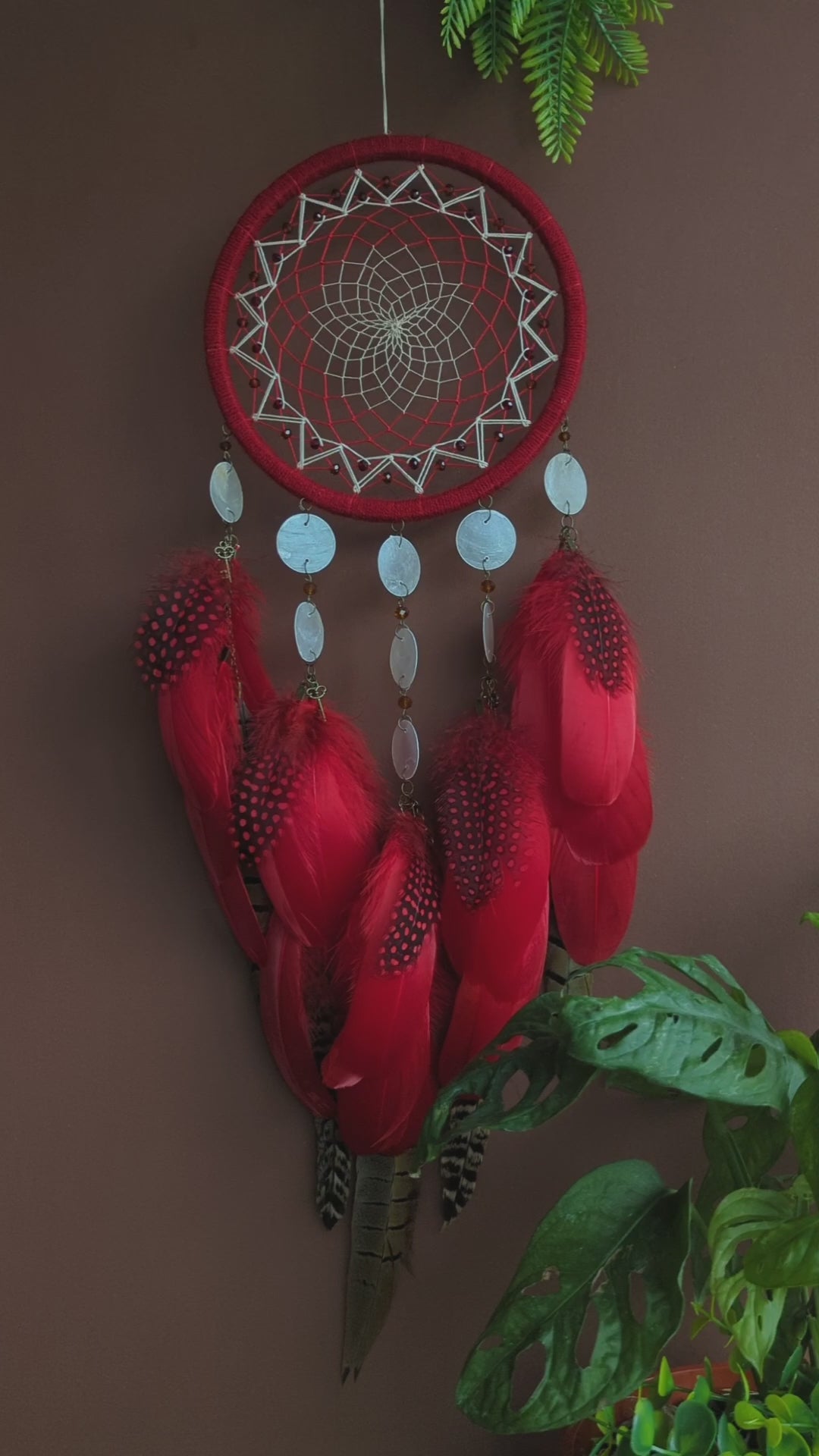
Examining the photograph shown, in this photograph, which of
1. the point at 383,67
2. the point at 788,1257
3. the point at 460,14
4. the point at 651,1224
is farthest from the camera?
the point at 383,67

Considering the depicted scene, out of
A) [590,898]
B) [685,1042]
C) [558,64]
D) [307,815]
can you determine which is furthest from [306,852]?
[558,64]

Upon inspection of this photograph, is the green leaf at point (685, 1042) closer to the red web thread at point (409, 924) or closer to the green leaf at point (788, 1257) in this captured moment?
the green leaf at point (788, 1257)

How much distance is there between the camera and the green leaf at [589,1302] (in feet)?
2.70

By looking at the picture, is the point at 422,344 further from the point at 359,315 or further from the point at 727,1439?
the point at 727,1439

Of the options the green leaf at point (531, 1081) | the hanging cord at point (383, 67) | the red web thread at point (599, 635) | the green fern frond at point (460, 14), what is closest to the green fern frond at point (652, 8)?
the green fern frond at point (460, 14)

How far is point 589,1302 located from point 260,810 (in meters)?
0.48

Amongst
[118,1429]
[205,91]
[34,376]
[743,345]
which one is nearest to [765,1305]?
[118,1429]

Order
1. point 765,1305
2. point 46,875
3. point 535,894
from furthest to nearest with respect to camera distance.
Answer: point 46,875, point 535,894, point 765,1305

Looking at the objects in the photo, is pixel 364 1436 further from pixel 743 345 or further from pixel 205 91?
pixel 205 91

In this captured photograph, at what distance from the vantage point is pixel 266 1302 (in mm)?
1135

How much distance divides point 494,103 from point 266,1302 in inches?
47.7

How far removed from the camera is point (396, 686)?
114 centimetres

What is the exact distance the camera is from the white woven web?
3.58 feet

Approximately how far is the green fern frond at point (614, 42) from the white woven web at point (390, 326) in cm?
24
